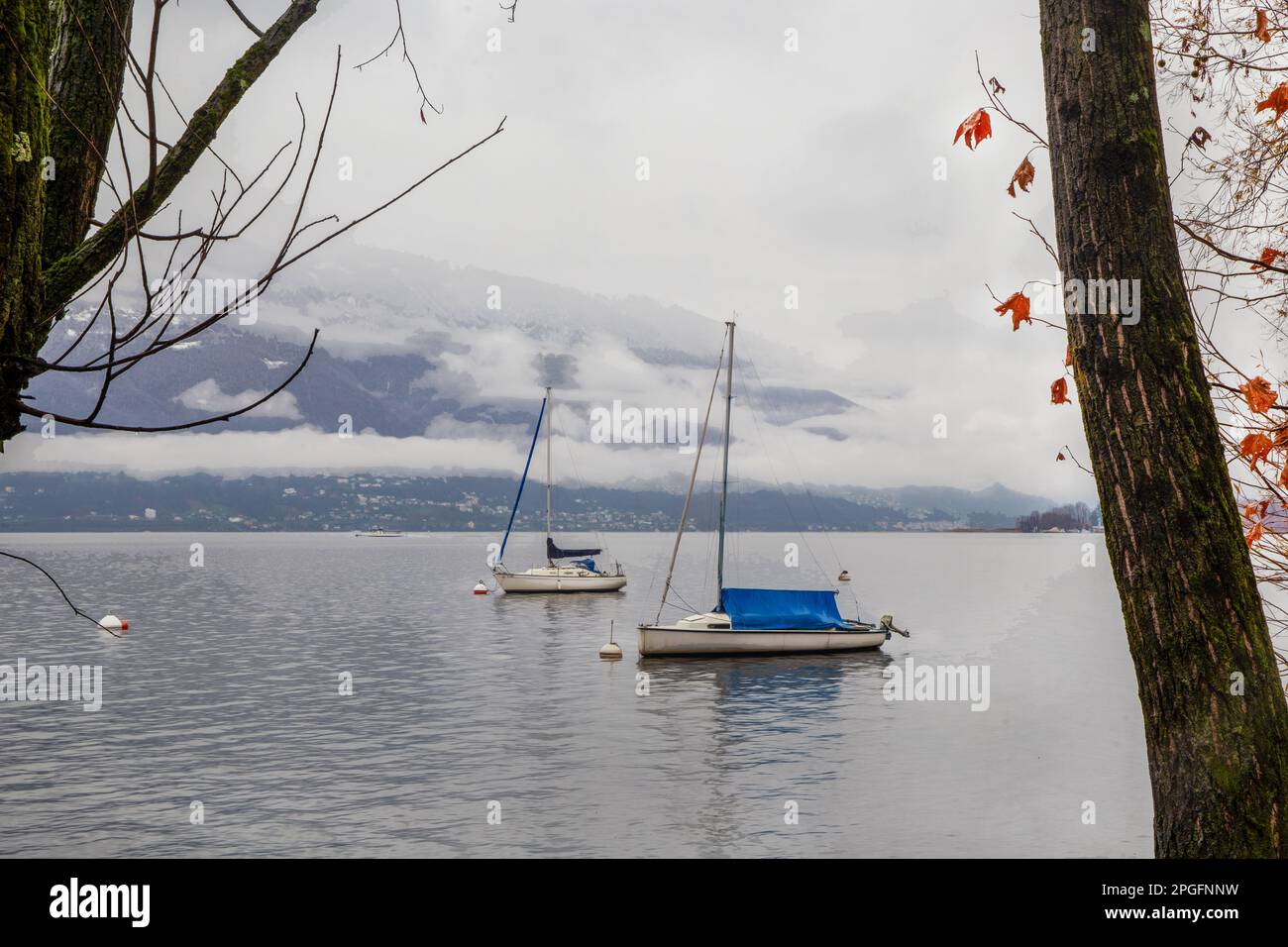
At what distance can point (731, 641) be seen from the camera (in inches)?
1718

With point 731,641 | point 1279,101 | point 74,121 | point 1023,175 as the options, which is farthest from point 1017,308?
point 731,641

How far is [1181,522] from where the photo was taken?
10.1ft

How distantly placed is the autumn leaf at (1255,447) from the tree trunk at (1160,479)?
4.05 feet

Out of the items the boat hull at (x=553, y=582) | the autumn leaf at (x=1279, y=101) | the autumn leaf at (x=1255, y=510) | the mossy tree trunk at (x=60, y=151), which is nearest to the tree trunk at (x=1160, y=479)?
the autumn leaf at (x=1279, y=101)

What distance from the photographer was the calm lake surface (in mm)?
20688

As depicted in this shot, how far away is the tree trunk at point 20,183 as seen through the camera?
2057 mm

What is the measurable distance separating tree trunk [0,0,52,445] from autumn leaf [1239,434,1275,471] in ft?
14.5

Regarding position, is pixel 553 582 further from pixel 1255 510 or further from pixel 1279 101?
pixel 1279 101

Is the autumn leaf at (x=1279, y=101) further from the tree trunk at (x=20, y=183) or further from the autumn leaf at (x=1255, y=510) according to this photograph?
the tree trunk at (x=20, y=183)

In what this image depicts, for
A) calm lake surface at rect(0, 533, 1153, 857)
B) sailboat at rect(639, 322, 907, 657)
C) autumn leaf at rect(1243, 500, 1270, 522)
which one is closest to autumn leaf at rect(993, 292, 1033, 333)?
autumn leaf at rect(1243, 500, 1270, 522)

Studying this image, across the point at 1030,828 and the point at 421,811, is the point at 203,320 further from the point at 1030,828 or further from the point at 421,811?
the point at 1030,828

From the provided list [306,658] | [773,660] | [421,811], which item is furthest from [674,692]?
[306,658]

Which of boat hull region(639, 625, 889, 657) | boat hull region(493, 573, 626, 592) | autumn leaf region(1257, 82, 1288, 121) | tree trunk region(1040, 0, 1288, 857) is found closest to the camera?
tree trunk region(1040, 0, 1288, 857)

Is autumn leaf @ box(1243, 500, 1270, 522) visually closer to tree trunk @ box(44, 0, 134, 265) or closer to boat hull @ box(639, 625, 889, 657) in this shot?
tree trunk @ box(44, 0, 134, 265)
